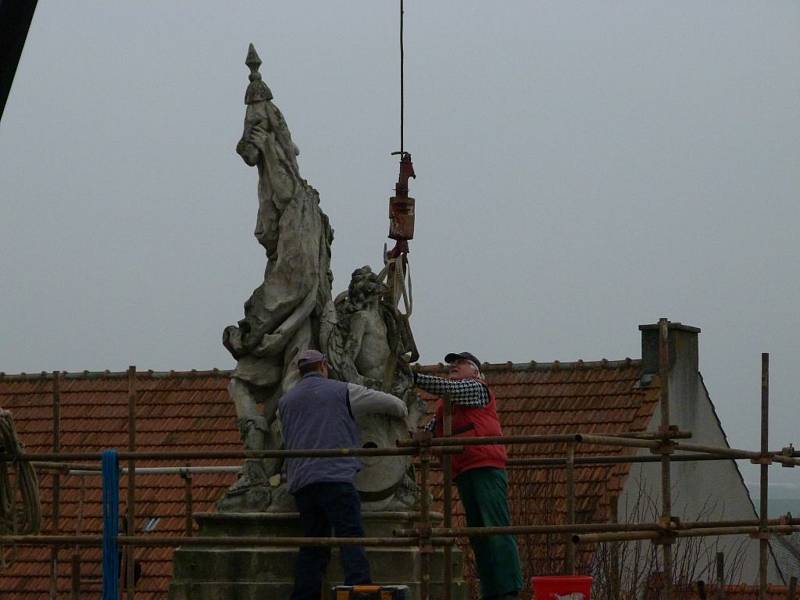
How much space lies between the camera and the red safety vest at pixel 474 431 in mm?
12258

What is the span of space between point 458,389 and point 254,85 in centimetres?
265

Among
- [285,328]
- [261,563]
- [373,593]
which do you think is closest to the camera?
[373,593]

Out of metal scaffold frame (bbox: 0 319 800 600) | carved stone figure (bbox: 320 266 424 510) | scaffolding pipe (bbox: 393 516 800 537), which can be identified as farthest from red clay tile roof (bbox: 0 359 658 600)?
scaffolding pipe (bbox: 393 516 800 537)

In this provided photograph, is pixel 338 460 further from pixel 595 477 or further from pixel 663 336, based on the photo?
pixel 595 477

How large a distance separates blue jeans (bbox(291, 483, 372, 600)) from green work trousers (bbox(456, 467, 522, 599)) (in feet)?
2.07

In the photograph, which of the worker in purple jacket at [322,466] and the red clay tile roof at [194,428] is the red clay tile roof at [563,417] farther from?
the worker in purple jacket at [322,466]

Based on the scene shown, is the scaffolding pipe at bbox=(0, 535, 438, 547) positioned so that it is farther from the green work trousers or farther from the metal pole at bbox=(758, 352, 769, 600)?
the metal pole at bbox=(758, 352, 769, 600)

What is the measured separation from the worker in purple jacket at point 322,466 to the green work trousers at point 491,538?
0.64 metres

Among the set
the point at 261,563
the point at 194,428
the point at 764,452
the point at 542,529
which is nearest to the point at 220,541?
the point at 261,563

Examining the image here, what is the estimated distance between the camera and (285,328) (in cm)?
1328

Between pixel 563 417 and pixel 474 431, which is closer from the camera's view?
pixel 474 431

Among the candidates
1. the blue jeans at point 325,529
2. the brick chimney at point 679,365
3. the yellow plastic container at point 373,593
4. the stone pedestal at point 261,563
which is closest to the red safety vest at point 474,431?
the blue jeans at point 325,529

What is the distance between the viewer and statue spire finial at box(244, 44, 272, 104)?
13.6m

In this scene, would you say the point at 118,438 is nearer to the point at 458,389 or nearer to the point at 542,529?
the point at 458,389
